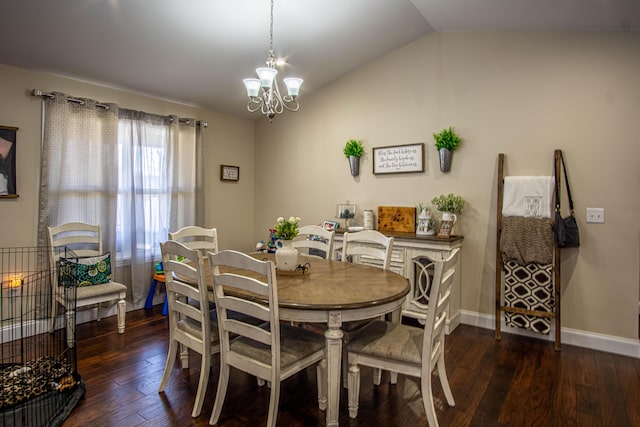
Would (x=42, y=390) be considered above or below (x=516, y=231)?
below

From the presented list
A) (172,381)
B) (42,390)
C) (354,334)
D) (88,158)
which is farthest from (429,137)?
(42,390)

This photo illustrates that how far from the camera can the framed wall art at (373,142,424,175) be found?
3.80 meters

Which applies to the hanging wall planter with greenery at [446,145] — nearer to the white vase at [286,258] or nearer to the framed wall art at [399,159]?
the framed wall art at [399,159]

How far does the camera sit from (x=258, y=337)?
6.06 ft

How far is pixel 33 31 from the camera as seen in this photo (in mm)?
2709

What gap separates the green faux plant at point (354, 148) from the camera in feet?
13.6

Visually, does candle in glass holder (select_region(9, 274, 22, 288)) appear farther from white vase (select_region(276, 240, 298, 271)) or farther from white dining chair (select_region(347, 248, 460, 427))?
white dining chair (select_region(347, 248, 460, 427))

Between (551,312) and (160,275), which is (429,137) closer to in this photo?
(551,312)

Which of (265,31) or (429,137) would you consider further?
(429,137)

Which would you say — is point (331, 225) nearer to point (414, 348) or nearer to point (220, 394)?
point (414, 348)

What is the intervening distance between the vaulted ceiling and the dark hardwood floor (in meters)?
2.42

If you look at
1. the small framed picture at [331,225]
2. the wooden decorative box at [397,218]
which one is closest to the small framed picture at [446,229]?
the wooden decorative box at [397,218]

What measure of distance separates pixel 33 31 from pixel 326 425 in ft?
11.0

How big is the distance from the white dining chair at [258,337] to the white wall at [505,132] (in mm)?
2159
